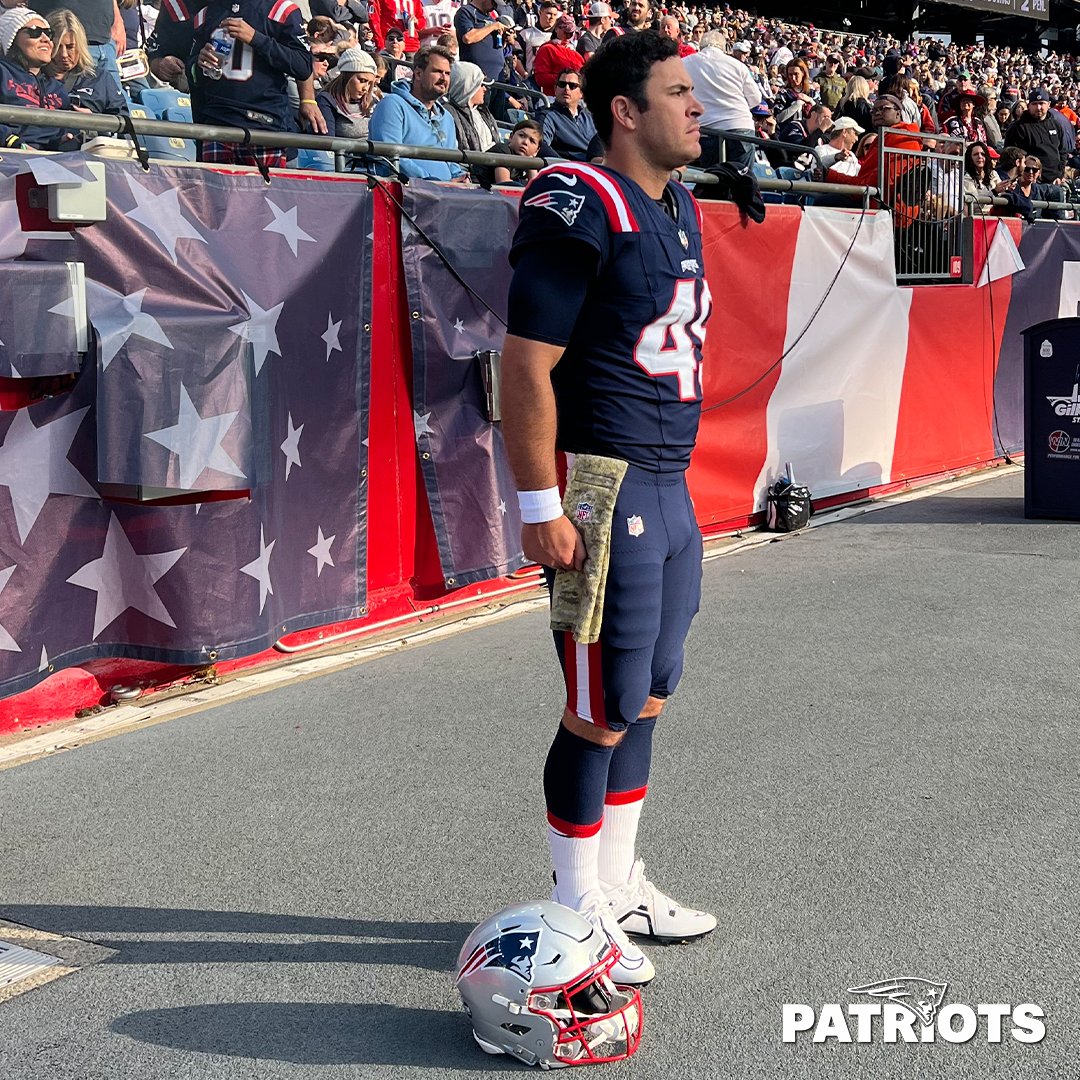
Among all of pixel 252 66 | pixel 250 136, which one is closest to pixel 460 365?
pixel 250 136

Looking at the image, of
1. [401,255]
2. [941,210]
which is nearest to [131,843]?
[401,255]

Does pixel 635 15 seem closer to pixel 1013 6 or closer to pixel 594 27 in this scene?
pixel 594 27

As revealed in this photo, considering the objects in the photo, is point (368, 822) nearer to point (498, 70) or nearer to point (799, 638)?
point (799, 638)

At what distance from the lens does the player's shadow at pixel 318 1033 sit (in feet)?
9.77

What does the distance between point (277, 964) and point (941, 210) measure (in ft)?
30.9

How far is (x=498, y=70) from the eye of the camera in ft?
42.0

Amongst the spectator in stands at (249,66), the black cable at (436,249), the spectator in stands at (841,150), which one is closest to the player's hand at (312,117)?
the spectator in stands at (249,66)

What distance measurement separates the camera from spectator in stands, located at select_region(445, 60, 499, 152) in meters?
8.98

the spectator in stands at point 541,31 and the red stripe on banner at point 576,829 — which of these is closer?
the red stripe on banner at point 576,829

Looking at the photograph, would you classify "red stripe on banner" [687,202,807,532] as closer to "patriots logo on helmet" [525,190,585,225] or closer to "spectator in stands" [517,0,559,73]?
"patriots logo on helmet" [525,190,585,225]

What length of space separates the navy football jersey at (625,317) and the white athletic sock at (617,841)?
2.84ft

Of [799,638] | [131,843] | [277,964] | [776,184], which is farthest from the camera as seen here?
[776,184]

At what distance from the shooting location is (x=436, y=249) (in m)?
6.65

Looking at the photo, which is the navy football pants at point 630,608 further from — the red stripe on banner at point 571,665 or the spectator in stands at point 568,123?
Answer: the spectator in stands at point 568,123
